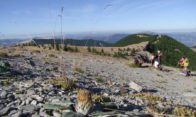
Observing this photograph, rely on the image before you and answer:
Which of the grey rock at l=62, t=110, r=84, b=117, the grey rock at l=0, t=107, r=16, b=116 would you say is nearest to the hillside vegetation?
the grey rock at l=0, t=107, r=16, b=116

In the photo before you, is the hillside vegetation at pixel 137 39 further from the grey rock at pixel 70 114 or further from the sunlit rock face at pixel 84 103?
the grey rock at pixel 70 114

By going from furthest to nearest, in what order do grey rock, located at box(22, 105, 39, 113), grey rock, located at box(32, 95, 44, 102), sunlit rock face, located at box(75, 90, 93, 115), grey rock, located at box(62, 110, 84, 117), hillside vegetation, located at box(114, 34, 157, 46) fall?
hillside vegetation, located at box(114, 34, 157, 46)
grey rock, located at box(32, 95, 44, 102)
grey rock, located at box(22, 105, 39, 113)
sunlit rock face, located at box(75, 90, 93, 115)
grey rock, located at box(62, 110, 84, 117)

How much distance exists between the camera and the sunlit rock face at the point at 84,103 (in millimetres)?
9312

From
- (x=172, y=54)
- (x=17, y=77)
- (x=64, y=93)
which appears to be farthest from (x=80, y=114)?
(x=172, y=54)

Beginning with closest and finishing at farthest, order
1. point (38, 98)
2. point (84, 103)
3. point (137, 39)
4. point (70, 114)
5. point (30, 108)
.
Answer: point (70, 114) < point (84, 103) < point (30, 108) < point (38, 98) < point (137, 39)

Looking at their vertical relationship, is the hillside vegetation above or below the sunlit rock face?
below

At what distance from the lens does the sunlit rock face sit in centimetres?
931

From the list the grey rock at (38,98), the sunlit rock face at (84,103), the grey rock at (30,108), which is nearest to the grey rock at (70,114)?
the sunlit rock face at (84,103)

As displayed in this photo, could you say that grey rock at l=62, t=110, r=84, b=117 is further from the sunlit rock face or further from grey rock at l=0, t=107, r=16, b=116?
grey rock at l=0, t=107, r=16, b=116

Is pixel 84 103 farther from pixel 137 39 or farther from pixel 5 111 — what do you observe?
pixel 137 39

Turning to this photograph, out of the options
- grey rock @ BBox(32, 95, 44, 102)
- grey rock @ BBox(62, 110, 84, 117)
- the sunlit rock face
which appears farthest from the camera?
grey rock @ BBox(32, 95, 44, 102)

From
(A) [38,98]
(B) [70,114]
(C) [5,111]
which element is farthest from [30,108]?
(B) [70,114]

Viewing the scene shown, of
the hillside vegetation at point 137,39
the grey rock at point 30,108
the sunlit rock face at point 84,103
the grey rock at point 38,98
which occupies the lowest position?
the hillside vegetation at point 137,39

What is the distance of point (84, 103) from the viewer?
30.9 ft
